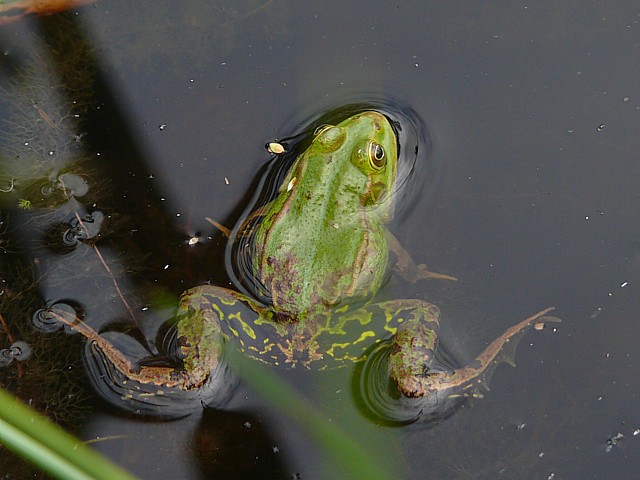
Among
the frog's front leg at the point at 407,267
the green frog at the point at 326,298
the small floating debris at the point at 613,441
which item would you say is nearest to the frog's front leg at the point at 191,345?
the green frog at the point at 326,298

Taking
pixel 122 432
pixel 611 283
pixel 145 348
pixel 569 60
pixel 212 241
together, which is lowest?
pixel 122 432

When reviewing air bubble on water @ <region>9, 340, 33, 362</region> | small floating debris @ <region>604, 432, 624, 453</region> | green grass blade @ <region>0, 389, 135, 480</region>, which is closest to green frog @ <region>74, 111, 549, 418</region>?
air bubble on water @ <region>9, 340, 33, 362</region>

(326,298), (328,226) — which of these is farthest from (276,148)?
(326,298)

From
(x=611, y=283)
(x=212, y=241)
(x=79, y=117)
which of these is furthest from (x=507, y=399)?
(x=79, y=117)

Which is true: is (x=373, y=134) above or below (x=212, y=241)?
above

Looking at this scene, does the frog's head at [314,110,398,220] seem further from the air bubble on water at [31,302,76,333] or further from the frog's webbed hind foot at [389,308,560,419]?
the air bubble on water at [31,302,76,333]

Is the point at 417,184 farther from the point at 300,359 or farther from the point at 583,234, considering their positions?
the point at 300,359

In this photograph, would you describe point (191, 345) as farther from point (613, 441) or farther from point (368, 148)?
point (613, 441)
